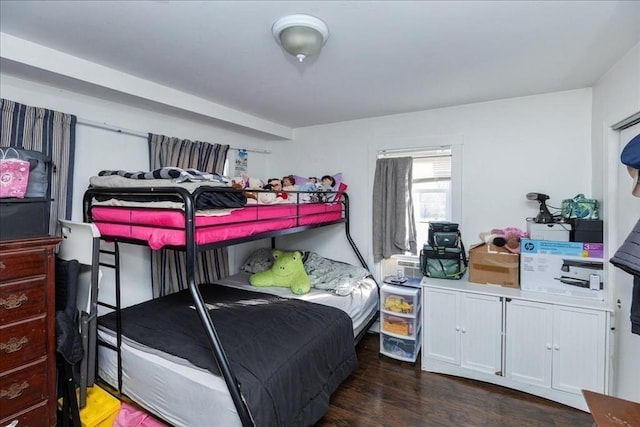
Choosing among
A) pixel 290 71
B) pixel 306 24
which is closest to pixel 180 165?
pixel 290 71

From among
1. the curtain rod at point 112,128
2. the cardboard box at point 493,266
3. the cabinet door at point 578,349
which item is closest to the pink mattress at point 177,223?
the curtain rod at point 112,128

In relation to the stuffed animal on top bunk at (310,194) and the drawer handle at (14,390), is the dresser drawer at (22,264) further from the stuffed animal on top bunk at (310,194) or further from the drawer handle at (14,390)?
the stuffed animal on top bunk at (310,194)

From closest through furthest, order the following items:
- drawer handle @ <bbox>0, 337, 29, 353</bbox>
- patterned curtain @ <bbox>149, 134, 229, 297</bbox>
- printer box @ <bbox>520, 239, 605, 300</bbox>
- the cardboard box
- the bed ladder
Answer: drawer handle @ <bbox>0, 337, 29, 353</bbox>
the bed ladder
printer box @ <bbox>520, 239, 605, 300</bbox>
the cardboard box
patterned curtain @ <bbox>149, 134, 229, 297</bbox>

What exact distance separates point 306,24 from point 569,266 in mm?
2485

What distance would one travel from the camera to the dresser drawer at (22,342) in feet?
4.58

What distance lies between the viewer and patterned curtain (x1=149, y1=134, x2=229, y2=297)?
268 cm

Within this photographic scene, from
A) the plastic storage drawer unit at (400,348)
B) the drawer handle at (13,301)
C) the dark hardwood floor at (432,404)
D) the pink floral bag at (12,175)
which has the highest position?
the pink floral bag at (12,175)

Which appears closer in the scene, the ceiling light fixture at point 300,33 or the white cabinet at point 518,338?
the ceiling light fixture at point 300,33

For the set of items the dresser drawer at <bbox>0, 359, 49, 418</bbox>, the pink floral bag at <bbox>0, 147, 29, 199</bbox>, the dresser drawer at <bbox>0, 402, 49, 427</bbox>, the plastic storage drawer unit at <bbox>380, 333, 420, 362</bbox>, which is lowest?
the plastic storage drawer unit at <bbox>380, 333, 420, 362</bbox>

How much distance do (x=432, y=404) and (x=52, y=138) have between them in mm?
3251

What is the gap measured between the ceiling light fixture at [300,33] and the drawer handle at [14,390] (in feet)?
7.06

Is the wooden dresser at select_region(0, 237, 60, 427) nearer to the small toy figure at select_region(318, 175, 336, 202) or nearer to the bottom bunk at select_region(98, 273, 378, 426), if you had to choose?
the bottom bunk at select_region(98, 273, 378, 426)

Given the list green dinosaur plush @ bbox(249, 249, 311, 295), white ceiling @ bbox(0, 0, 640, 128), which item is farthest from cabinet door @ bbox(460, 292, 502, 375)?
white ceiling @ bbox(0, 0, 640, 128)

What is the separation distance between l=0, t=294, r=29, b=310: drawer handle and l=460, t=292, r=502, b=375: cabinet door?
2.85m
